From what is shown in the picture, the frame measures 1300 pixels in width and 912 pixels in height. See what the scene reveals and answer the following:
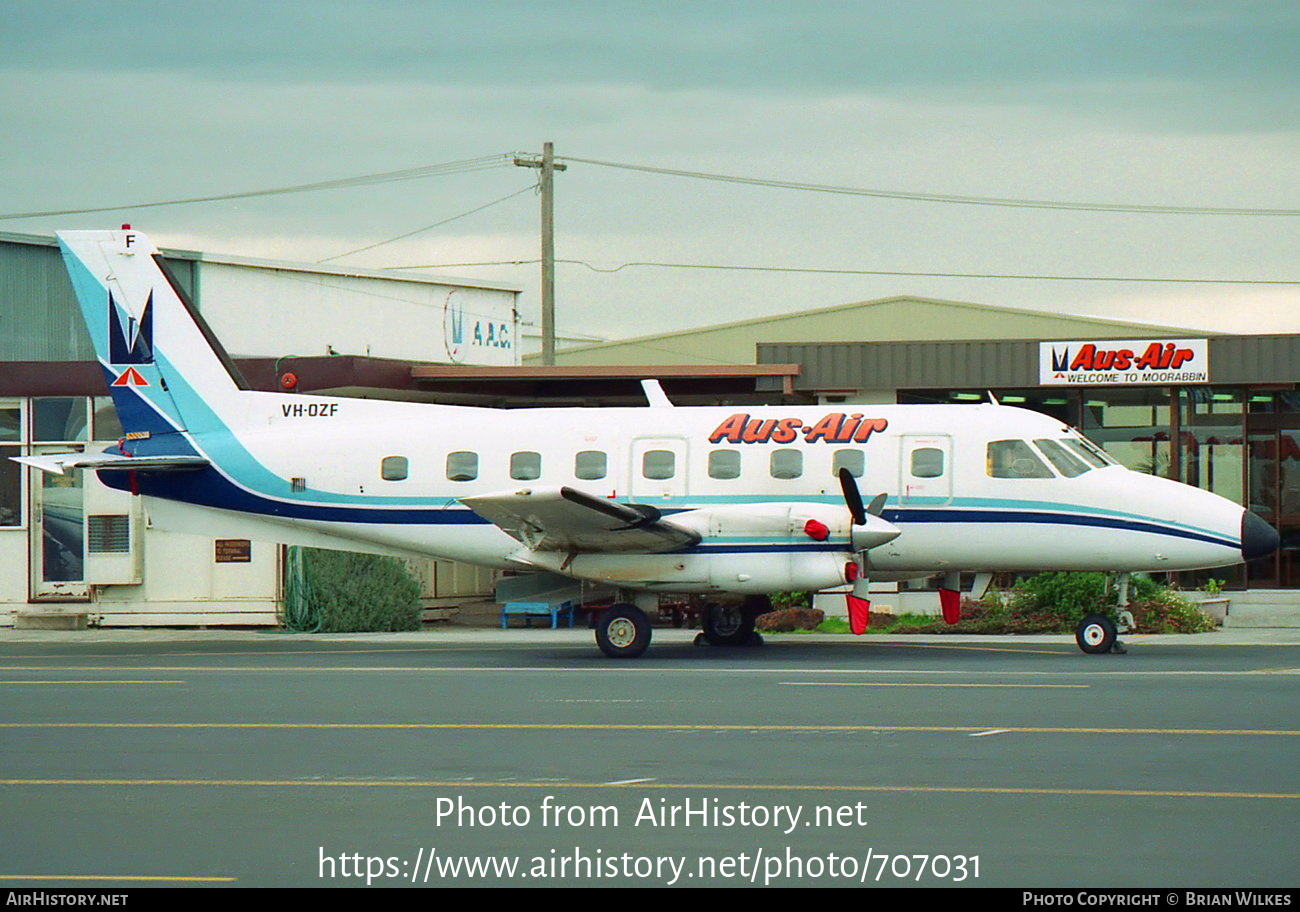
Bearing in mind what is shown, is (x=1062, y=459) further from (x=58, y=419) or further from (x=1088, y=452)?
(x=58, y=419)

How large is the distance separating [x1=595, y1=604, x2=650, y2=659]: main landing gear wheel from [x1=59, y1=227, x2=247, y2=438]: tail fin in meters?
6.52

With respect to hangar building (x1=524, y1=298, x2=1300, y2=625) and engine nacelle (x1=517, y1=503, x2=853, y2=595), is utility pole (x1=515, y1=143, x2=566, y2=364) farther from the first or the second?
engine nacelle (x1=517, y1=503, x2=853, y2=595)

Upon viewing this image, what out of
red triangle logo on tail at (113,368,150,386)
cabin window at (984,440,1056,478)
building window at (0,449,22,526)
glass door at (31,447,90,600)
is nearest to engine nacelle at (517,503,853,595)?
cabin window at (984,440,1056,478)

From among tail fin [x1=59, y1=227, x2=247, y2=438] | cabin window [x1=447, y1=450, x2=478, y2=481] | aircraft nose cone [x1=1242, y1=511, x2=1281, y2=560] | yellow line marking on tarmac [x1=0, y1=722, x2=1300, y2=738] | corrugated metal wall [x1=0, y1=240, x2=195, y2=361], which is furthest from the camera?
corrugated metal wall [x1=0, y1=240, x2=195, y2=361]

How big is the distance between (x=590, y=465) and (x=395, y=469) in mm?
2730

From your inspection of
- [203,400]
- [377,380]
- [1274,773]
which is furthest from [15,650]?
[1274,773]

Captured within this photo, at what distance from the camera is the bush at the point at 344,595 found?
26422mm

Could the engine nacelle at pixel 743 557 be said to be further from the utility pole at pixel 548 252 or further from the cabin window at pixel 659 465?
the utility pole at pixel 548 252

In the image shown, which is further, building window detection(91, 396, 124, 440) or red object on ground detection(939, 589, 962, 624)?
building window detection(91, 396, 124, 440)

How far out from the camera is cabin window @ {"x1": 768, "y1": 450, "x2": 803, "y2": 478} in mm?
20469

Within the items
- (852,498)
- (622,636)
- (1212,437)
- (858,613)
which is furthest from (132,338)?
(1212,437)

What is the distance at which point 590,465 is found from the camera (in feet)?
68.9

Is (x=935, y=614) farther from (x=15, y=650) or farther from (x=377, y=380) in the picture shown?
(x=15, y=650)
